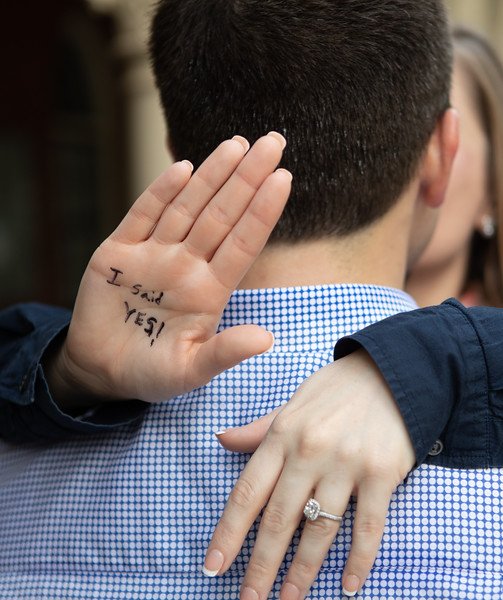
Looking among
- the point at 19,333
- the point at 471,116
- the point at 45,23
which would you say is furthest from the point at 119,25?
the point at 19,333

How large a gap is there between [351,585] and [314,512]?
3.9 inches

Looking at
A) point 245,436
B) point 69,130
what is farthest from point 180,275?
point 69,130

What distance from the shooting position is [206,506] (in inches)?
45.9

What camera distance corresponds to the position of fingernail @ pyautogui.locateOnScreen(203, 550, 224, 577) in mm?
1060

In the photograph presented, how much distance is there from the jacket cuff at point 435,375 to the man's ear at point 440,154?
32cm

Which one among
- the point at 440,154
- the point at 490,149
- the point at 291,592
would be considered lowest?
the point at 490,149

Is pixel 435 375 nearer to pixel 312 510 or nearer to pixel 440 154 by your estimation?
pixel 312 510

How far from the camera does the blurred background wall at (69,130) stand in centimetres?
682

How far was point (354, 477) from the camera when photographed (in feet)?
3.40

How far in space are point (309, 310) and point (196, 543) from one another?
0.34 m

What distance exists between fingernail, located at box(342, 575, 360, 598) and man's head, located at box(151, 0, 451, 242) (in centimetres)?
46

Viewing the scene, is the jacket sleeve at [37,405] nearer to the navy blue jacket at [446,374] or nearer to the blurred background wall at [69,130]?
the navy blue jacket at [446,374]

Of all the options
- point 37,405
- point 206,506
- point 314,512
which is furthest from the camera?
point 37,405

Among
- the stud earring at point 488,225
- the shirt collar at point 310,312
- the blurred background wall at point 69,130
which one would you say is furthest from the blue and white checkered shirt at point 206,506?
the blurred background wall at point 69,130
